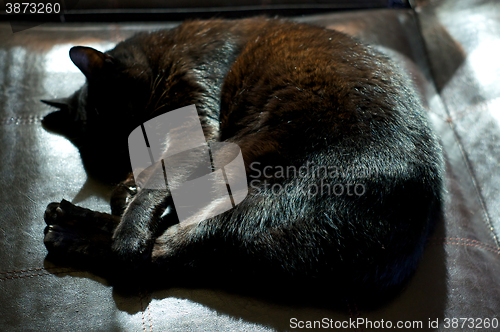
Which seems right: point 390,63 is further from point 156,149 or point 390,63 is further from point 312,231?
point 156,149

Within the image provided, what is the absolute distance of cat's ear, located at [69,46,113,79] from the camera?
1.25m

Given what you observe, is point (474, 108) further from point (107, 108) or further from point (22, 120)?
point (22, 120)

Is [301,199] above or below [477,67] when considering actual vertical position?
below

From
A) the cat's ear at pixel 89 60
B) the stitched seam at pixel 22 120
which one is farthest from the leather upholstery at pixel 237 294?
the cat's ear at pixel 89 60

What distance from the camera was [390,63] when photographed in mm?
1314

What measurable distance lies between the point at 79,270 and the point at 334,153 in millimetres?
783

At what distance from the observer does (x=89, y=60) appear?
1286mm

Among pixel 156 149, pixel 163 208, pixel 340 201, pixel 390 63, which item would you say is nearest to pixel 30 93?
pixel 156 149

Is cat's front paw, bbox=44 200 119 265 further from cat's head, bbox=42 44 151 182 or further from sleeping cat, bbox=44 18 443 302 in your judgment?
cat's head, bbox=42 44 151 182

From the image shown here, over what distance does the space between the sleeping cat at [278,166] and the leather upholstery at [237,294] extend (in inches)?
2.6

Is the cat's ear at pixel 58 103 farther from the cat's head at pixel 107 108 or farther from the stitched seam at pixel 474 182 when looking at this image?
the stitched seam at pixel 474 182

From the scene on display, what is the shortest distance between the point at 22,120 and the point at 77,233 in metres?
0.58

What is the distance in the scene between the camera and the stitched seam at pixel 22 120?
4.39ft

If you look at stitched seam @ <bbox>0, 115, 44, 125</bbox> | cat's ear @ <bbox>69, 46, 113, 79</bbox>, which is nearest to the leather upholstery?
stitched seam @ <bbox>0, 115, 44, 125</bbox>
